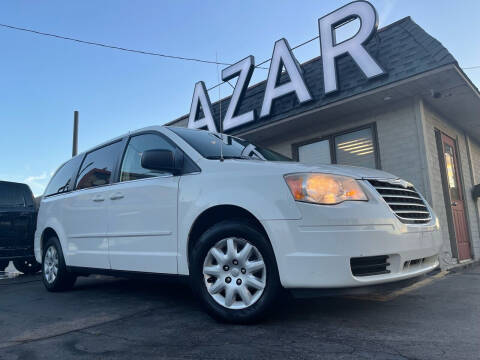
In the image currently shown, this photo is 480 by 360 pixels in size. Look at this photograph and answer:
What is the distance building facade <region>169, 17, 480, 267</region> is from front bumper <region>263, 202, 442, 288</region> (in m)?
4.19

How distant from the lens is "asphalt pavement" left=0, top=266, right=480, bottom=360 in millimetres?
2373

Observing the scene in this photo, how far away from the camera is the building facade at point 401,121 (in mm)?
6613

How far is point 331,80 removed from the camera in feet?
24.1

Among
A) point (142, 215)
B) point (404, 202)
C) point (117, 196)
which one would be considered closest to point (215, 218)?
point (142, 215)

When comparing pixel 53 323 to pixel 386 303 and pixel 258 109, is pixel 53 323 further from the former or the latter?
pixel 258 109

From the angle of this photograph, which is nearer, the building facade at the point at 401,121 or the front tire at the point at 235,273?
the front tire at the point at 235,273

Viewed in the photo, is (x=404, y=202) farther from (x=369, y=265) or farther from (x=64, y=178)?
(x=64, y=178)

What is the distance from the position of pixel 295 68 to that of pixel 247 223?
5.72 m

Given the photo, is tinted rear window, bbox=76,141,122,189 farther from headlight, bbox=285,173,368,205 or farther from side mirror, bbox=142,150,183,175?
headlight, bbox=285,173,368,205

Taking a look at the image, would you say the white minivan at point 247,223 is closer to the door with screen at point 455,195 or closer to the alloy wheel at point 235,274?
the alloy wheel at point 235,274

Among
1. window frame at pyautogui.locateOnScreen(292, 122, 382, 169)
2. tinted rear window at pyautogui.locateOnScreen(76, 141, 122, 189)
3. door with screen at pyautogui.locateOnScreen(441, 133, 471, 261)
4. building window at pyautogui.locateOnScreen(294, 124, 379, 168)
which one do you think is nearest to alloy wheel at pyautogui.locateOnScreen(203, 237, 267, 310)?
tinted rear window at pyautogui.locateOnScreen(76, 141, 122, 189)

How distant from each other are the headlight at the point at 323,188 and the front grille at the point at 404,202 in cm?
29

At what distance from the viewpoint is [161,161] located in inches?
137

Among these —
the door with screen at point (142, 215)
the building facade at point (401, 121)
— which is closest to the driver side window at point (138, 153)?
the door with screen at point (142, 215)
